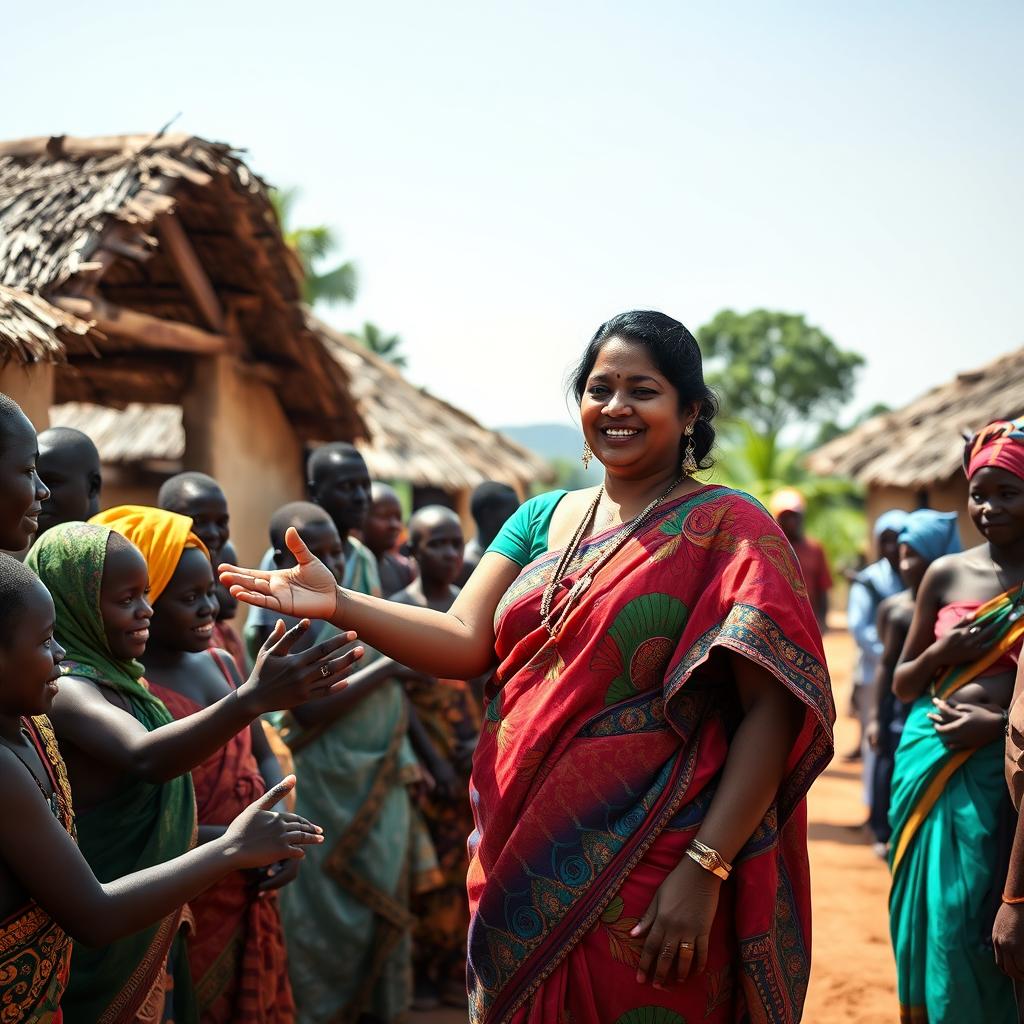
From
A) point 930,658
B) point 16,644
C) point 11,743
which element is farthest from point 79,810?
point 930,658

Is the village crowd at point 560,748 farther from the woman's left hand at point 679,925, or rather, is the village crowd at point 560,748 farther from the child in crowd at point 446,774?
the child in crowd at point 446,774

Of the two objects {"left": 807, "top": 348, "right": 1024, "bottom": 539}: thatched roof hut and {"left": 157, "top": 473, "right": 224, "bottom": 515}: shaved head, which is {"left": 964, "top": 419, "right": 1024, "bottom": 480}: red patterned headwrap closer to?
{"left": 157, "top": 473, "right": 224, "bottom": 515}: shaved head

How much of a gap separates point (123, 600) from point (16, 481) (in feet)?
1.31

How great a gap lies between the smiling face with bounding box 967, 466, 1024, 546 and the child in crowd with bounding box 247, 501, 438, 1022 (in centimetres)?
239

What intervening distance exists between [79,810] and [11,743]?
674mm

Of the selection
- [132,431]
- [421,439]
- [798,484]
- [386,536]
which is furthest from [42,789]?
[798,484]

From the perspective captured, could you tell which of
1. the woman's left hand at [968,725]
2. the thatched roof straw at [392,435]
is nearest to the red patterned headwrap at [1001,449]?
the woman's left hand at [968,725]

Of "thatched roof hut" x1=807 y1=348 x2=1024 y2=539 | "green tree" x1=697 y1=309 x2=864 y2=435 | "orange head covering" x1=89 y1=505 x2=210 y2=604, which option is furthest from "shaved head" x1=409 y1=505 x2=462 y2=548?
"green tree" x1=697 y1=309 x2=864 y2=435

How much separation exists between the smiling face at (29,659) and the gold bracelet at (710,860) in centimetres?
135

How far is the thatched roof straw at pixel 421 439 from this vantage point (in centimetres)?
1205

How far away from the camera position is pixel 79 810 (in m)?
2.80

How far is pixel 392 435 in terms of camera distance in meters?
12.5

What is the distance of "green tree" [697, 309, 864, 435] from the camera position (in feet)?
185

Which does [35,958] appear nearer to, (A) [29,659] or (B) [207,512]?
(A) [29,659]
